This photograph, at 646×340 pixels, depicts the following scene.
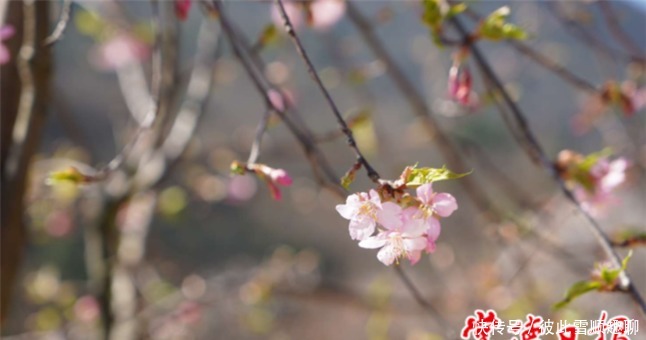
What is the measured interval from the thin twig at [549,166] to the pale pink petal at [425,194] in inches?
7.4

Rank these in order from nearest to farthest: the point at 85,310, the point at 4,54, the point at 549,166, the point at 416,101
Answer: the point at 549,166, the point at 4,54, the point at 416,101, the point at 85,310

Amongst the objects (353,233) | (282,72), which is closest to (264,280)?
(282,72)

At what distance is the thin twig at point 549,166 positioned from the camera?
764 millimetres

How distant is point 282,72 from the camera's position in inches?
87.7

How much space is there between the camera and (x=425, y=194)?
2.31 ft

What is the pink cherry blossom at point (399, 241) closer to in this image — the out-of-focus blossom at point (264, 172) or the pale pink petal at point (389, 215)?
the pale pink petal at point (389, 215)

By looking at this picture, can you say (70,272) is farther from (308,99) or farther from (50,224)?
(50,224)

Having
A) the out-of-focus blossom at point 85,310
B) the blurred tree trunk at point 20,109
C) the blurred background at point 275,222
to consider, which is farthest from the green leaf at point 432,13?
the out-of-focus blossom at point 85,310

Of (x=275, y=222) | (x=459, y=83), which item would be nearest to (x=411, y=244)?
(x=459, y=83)

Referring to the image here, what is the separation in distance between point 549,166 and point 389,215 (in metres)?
0.32

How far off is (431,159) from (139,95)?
483 centimetres

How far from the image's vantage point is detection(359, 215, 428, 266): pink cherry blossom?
0.70m

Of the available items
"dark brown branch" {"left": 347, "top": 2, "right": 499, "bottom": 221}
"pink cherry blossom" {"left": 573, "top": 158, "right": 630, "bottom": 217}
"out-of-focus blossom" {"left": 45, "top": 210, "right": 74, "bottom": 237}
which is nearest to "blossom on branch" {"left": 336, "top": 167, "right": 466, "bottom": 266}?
"pink cherry blossom" {"left": 573, "top": 158, "right": 630, "bottom": 217}

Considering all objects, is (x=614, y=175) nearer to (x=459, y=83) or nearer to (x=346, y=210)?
(x=459, y=83)
